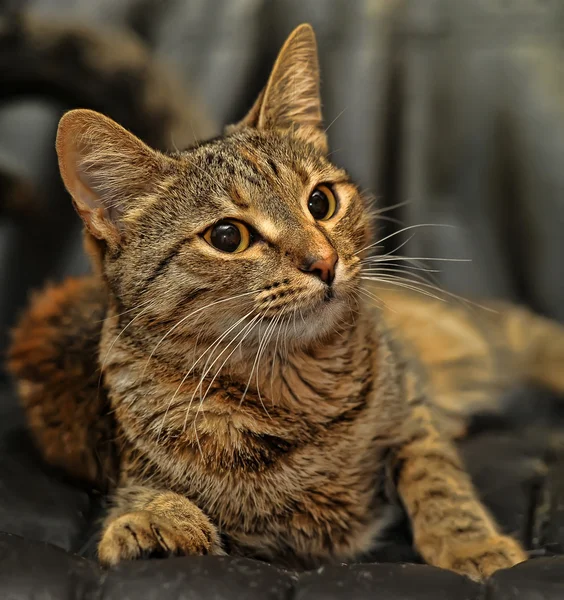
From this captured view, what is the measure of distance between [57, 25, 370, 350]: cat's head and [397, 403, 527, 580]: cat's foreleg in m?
0.29

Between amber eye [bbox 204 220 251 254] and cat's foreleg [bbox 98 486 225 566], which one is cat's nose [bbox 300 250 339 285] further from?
cat's foreleg [bbox 98 486 225 566]

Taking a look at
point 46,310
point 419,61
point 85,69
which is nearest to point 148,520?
point 46,310

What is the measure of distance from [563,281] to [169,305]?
1077 mm

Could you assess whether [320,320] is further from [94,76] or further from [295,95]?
[94,76]

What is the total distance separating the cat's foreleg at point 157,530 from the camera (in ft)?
3.06

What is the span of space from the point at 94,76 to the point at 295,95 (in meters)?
0.54

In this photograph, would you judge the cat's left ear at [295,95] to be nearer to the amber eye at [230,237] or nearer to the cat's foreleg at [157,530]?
the amber eye at [230,237]

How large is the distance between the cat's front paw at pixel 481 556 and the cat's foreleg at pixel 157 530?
0.33m

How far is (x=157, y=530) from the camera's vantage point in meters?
0.96

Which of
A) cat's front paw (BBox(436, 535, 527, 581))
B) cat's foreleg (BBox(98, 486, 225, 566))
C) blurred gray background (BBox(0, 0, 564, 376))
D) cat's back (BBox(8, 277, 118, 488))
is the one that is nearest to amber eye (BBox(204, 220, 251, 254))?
cat's back (BBox(8, 277, 118, 488))

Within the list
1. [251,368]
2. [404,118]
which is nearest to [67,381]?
[251,368]

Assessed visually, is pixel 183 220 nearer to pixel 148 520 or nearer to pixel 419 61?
pixel 148 520

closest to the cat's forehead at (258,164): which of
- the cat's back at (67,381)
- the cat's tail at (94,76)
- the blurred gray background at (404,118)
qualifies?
the cat's back at (67,381)

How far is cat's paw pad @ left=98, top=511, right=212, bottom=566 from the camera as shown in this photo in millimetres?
928
